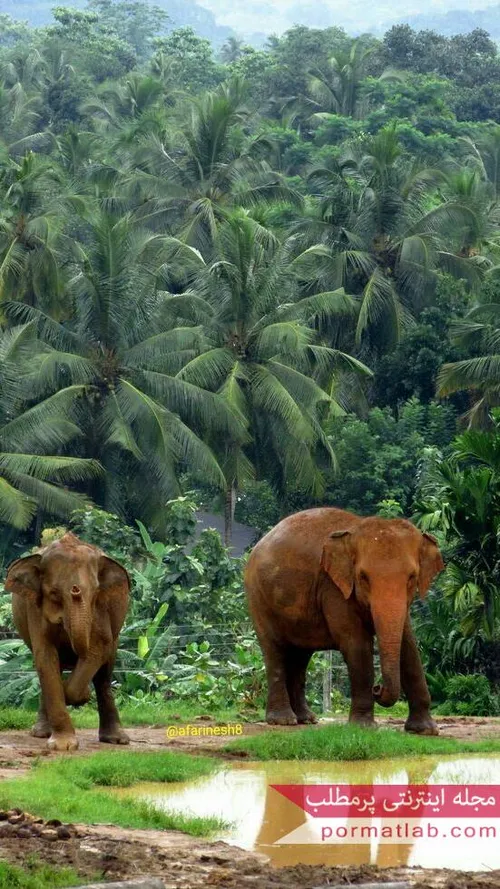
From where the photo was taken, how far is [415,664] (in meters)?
14.6

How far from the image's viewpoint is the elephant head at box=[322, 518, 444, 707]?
13.5m

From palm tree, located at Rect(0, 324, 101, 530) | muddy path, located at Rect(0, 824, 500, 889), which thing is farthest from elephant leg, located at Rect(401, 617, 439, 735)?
palm tree, located at Rect(0, 324, 101, 530)

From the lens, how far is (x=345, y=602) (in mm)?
14453

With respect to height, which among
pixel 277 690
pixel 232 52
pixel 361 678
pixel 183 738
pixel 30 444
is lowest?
pixel 183 738

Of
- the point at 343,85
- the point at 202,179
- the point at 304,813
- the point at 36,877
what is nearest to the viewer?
the point at 36,877

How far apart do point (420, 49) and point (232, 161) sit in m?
27.1

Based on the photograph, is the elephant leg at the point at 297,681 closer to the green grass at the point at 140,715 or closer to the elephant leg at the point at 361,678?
the green grass at the point at 140,715

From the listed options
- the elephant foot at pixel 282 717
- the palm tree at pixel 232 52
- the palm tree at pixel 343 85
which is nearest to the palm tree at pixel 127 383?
the elephant foot at pixel 282 717

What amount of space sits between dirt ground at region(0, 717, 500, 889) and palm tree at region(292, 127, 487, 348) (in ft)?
120

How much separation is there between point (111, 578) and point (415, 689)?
9.61 feet

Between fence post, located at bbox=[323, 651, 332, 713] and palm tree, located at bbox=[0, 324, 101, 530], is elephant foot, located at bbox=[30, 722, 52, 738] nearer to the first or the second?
fence post, located at bbox=[323, 651, 332, 713]

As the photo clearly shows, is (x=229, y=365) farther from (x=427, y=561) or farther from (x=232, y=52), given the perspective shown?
(x=232, y=52)

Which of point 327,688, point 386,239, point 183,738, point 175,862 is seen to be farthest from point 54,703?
point 386,239

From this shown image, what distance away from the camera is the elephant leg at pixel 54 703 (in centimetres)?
1317
